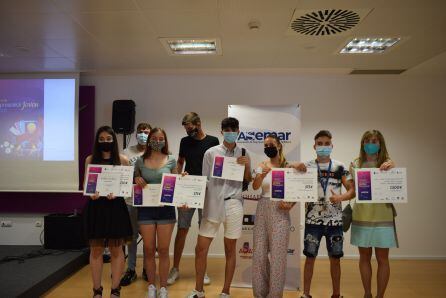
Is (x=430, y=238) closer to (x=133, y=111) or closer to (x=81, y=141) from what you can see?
(x=133, y=111)

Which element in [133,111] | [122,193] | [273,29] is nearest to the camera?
[122,193]

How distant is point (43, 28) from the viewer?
3.21 metres

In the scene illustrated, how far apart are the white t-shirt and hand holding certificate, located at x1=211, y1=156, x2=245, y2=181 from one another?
0.56m

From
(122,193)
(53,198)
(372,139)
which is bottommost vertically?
(53,198)

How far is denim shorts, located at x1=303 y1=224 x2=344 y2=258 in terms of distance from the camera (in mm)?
2746

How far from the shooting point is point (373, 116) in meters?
4.80

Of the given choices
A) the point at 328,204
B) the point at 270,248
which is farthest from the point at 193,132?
the point at 328,204

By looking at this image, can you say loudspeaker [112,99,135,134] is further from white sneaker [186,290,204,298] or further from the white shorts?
white sneaker [186,290,204,298]

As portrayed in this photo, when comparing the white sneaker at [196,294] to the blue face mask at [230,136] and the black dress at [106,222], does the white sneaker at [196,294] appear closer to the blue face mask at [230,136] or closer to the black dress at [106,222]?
the black dress at [106,222]

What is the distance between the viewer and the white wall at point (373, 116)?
15.7 ft

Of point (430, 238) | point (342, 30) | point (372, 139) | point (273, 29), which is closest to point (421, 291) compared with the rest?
point (430, 238)

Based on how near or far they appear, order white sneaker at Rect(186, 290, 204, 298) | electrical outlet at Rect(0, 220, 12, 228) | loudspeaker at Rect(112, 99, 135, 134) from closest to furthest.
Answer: white sneaker at Rect(186, 290, 204, 298) < loudspeaker at Rect(112, 99, 135, 134) < electrical outlet at Rect(0, 220, 12, 228)

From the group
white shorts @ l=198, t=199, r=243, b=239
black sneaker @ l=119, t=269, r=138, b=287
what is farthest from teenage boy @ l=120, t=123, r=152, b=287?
white shorts @ l=198, t=199, r=243, b=239

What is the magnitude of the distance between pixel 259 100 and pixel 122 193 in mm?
2725
